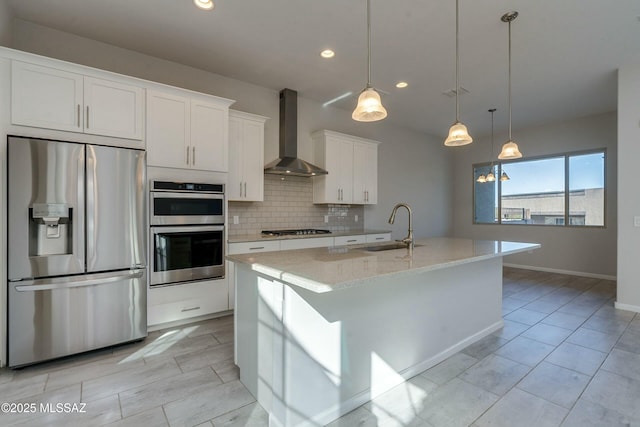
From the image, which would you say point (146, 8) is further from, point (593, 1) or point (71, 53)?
point (593, 1)

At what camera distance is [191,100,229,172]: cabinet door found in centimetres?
323

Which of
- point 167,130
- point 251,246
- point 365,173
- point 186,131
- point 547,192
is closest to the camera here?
point 167,130

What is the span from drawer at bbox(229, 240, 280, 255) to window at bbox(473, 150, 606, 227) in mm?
5563

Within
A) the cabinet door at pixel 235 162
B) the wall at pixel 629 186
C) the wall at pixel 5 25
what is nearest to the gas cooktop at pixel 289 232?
the cabinet door at pixel 235 162

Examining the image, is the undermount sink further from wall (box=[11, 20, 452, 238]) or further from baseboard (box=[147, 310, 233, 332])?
wall (box=[11, 20, 452, 238])

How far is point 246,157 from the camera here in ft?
12.5

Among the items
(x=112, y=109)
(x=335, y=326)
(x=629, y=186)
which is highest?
(x=112, y=109)

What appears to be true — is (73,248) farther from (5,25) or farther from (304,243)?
(304,243)

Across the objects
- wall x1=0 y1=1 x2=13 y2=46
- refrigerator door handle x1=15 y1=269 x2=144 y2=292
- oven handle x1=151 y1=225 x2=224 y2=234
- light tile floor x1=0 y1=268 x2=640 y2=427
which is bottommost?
light tile floor x1=0 y1=268 x2=640 y2=427

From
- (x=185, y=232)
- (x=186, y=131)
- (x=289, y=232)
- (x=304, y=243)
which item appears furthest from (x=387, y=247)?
(x=186, y=131)

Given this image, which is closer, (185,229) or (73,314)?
(73,314)

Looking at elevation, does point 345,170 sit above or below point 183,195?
above

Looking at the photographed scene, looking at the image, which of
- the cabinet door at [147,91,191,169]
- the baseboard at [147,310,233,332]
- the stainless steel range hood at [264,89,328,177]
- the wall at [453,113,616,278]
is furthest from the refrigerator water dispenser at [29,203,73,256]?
the wall at [453,113,616,278]

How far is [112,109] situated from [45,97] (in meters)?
0.45
